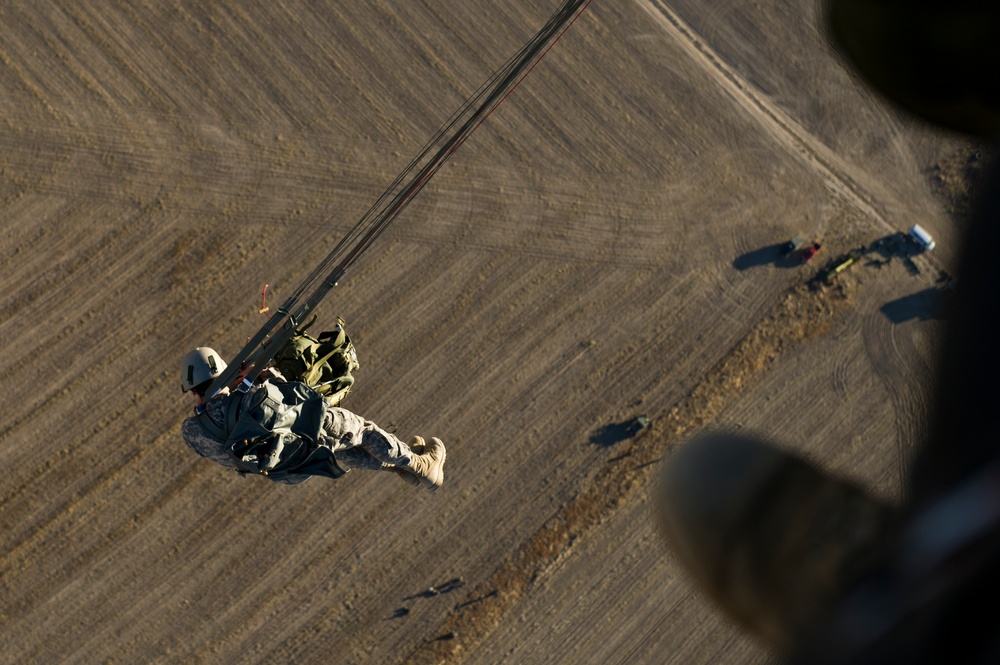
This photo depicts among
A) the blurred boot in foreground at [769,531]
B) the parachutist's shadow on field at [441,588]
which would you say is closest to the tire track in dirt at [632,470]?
the parachutist's shadow on field at [441,588]

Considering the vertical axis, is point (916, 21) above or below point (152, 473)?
above

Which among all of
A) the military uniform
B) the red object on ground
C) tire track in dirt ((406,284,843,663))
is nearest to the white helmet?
the military uniform

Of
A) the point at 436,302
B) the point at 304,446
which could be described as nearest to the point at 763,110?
the point at 436,302

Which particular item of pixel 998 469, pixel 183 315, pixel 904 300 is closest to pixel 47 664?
pixel 183 315

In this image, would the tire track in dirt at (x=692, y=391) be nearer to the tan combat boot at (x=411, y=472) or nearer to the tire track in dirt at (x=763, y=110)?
the tire track in dirt at (x=763, y=110)

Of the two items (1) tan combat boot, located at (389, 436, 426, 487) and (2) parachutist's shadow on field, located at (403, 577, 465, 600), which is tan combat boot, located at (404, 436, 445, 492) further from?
(2) parachutist's shadow on field, located at (403, 577, 465, 600)

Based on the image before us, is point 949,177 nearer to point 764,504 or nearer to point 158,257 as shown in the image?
point 764,504

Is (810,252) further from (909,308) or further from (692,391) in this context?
(692,391)
